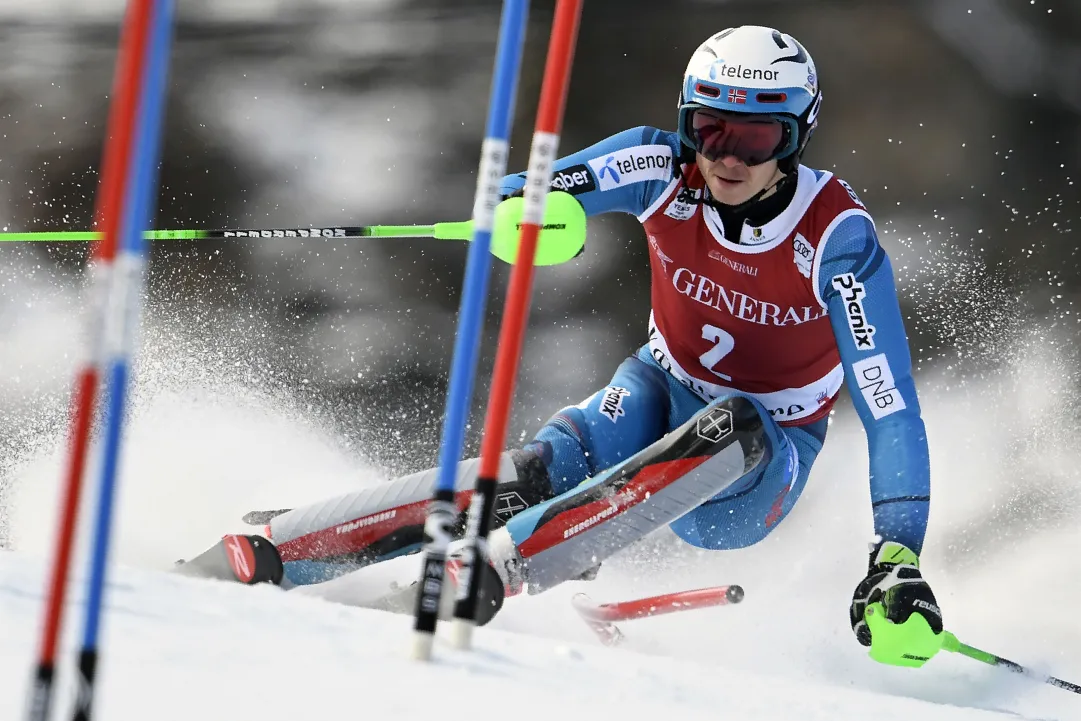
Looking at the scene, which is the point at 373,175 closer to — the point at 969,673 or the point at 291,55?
the point at 291,55

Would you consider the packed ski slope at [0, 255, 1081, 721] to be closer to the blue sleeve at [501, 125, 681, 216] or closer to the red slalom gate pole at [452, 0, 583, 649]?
the red slalom gate pole at [452, 0, 583, 649]

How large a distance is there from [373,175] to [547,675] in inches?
175

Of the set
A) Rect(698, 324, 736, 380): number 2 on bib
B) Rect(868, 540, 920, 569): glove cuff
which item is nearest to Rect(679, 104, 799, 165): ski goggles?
Rect(698, 324, 736, 380): number 2 on bib

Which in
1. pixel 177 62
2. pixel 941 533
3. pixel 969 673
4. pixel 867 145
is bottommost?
pixel 969 673

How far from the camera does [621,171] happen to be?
304 cm

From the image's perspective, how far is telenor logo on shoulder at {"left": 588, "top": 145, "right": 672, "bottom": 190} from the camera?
3035 millimetres

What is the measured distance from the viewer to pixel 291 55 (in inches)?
228

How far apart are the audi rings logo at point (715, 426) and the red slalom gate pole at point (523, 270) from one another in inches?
Result: 51.1

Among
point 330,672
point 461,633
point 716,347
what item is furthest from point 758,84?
point 330,672

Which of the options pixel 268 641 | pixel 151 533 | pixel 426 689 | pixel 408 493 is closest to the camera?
pixel 426 689

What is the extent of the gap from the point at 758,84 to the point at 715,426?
2.72 feet

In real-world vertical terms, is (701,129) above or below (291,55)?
below

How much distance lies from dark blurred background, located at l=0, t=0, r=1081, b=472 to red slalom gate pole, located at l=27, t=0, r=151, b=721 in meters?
4.34

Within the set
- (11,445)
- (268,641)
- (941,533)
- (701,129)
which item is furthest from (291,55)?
(268,641)
